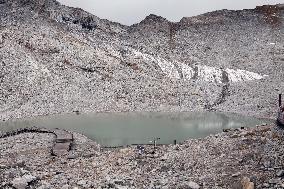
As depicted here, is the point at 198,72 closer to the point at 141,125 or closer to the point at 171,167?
the point at 141,125

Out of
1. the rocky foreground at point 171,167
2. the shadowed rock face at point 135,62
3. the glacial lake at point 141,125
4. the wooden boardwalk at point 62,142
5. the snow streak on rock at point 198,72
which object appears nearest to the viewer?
the rocky foreground at point 171,167

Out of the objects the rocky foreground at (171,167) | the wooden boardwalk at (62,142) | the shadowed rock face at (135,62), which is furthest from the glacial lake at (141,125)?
the rocky foreground at (171,167)

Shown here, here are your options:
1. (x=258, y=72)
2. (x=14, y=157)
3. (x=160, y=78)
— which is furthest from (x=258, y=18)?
(x=14, y=157)

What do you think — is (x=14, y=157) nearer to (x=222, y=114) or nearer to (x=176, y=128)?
(x=176, y=128)

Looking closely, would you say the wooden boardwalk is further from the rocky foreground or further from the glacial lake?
the glacial lake

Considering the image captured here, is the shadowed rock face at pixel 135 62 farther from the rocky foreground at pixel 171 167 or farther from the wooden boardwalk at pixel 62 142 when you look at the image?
the rocky foreground at pixel 171 167
